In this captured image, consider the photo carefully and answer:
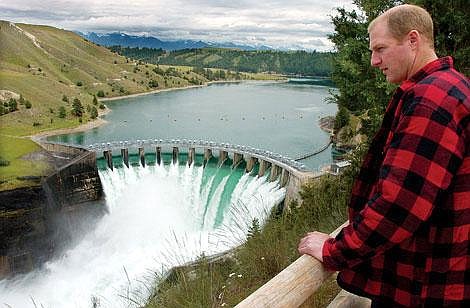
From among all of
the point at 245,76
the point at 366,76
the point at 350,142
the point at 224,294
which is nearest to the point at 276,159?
the point at 350,142

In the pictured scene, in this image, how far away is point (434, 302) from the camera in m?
1.59

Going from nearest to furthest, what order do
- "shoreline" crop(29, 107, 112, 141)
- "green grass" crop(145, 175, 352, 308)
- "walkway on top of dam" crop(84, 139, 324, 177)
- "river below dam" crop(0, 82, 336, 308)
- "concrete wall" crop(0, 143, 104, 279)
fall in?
"green grass" crop(145, 175, 352, 308) → "river below dam" crop(0, 82, 336, 308) → "concrete wall" crop(0, 143, 104, 279) → "walkway on top of dam" crop(84, 139, 324, 177) → "shoreline" crop(29, 107, 112, 141)

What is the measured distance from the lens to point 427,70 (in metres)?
1.60

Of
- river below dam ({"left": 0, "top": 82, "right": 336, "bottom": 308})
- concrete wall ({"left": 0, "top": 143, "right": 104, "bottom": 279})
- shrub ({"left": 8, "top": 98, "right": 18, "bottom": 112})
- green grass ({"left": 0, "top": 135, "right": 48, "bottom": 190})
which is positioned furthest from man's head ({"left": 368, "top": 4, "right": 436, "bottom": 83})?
shrub ({"left": 8, "top": 98, "right": 18, "bottom": 112})

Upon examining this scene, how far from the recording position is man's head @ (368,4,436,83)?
62.3 inches

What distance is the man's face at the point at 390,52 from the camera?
1.64 metres

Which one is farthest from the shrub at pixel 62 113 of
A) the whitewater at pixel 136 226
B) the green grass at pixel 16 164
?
the whitewater at pixel 136 226

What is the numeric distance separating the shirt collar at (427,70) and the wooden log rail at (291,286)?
0.83 meters

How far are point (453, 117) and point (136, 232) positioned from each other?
83.1 ft

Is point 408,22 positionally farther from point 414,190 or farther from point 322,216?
point 322,216

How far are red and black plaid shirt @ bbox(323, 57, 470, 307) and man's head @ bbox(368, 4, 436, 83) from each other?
66mm

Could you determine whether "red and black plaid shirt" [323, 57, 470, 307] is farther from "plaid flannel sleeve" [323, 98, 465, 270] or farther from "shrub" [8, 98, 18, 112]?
"shrub" [8, 98, 18, 112]

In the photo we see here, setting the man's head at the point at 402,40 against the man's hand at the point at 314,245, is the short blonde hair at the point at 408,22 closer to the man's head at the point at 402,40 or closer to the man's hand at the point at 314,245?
the man's head at the point at 402,40

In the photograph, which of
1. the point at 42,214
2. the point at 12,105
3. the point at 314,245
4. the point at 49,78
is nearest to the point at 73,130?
the point at 12,105
